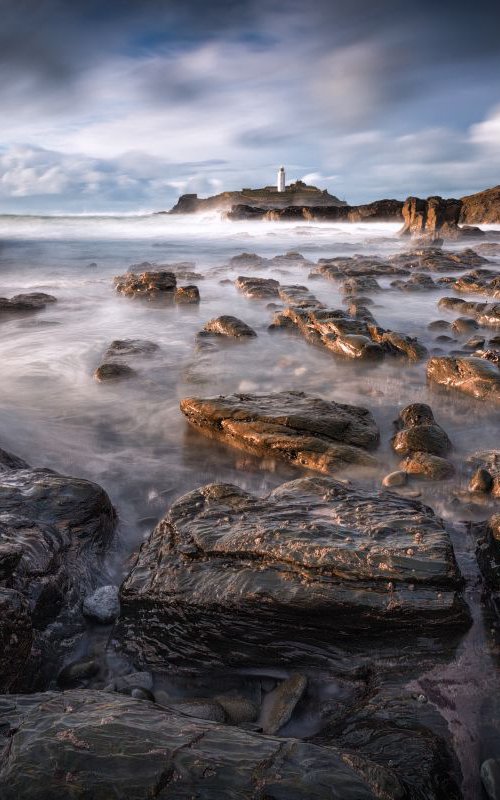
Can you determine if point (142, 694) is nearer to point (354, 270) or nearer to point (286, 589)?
point (286, 589)

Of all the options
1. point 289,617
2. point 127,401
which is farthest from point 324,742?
point 127,401

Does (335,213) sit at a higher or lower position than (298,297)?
higher

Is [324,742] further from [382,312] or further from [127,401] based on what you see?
[382,312]

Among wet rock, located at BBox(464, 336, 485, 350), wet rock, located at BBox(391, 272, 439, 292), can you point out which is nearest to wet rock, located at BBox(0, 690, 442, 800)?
wet rock, located at BBox(464, 336, 485, 350)

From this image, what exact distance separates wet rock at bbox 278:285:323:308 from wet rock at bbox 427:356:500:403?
431cm

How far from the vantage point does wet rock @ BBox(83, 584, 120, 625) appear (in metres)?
2.76

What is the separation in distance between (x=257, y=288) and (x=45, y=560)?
1146 centimetres

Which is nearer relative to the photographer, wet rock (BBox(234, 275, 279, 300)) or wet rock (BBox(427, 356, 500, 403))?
wet rock (BBox(427, 356, 500, 403))

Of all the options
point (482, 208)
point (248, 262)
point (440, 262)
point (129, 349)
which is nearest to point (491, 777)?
point (129, 349)

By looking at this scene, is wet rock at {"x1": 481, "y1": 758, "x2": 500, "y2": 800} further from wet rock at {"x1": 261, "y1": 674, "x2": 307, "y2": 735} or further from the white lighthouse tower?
the white lighthouse tower

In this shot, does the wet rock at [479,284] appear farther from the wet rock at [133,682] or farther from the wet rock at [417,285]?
the wet rock at [133,682]

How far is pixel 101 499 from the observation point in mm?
3471

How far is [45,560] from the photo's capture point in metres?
2.76

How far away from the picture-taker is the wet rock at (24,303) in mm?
11461
